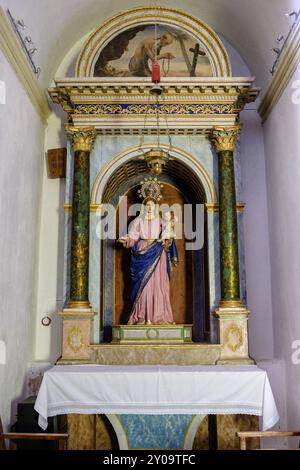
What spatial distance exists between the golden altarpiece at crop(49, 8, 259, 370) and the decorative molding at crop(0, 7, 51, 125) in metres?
0.25

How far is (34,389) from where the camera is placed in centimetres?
622

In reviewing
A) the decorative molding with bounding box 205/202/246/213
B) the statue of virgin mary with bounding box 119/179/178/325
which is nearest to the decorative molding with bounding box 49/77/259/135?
the statue of virgin mary with bounding box 119/179/178/325

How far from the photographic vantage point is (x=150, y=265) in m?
6.48

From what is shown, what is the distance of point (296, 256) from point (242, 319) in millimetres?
1001

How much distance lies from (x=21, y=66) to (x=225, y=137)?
8.35 feet

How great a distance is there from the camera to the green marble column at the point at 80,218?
239 inches

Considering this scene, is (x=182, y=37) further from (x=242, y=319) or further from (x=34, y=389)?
(x=34, y=389)

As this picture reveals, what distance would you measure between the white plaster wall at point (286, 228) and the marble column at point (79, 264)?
2.26m

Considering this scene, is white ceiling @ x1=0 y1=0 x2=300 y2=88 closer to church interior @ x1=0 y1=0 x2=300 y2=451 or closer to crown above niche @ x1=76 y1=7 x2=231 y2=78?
church interior @ x1=0 y1=0 x2=300 y2=451

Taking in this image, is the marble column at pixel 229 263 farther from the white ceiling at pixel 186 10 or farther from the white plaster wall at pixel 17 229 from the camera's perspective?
the white plaster wall at pixel 17 229

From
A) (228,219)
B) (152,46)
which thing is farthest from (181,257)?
(152,46)

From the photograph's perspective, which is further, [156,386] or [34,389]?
[34,389]

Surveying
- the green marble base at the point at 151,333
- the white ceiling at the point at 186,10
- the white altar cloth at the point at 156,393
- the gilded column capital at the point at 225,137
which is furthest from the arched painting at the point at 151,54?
the white altar cloth at the point at 156,393
